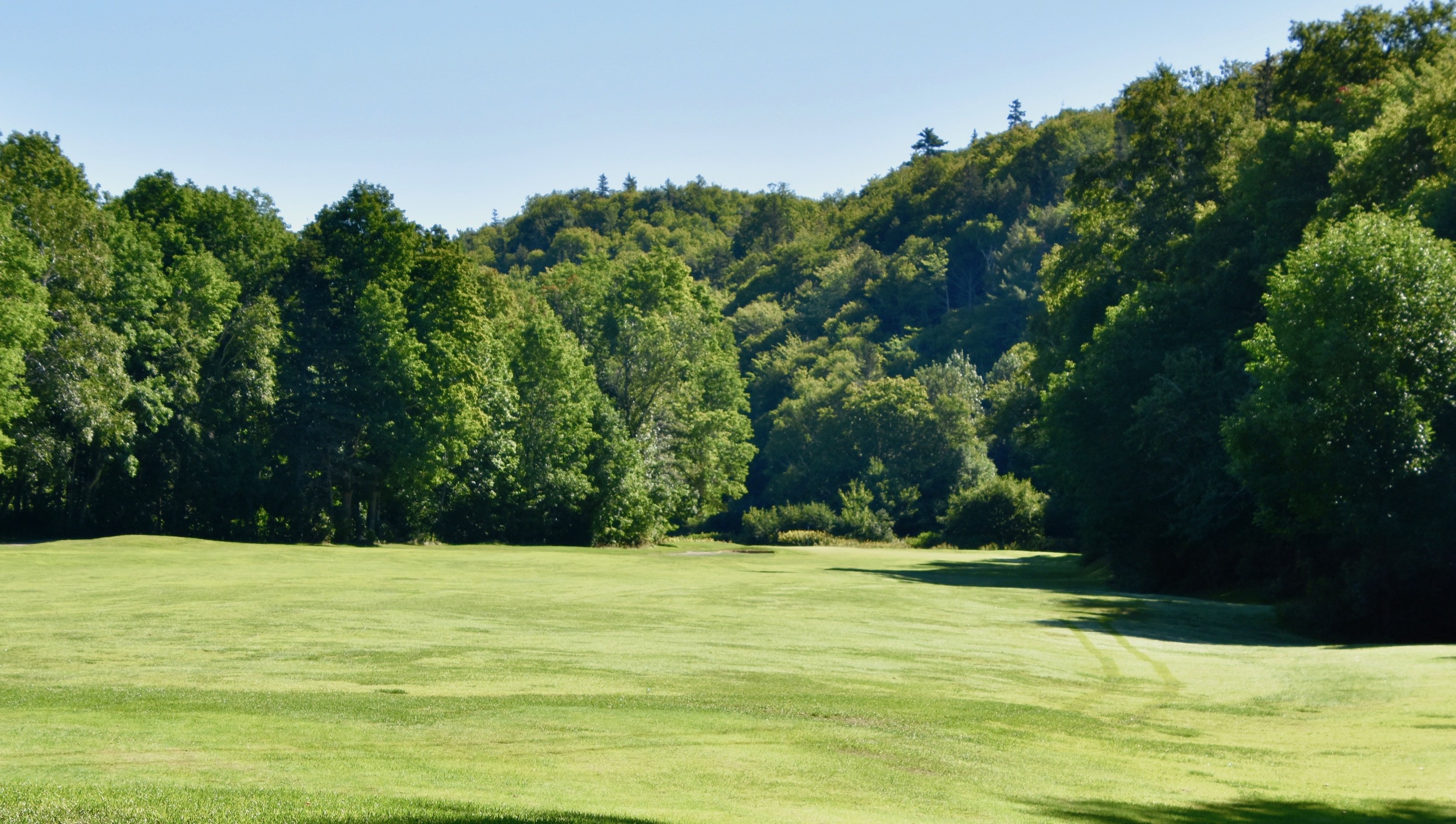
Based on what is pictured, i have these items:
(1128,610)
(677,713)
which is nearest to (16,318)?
(1128,610)

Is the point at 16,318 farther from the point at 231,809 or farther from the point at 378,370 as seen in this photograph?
the point at 231,809

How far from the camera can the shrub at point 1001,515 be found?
79625 mm

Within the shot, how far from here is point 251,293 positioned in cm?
6238

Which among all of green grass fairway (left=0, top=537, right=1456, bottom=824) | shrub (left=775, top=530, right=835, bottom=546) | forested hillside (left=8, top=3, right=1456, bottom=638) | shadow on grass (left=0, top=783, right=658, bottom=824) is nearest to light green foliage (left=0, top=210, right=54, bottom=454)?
forested hillside (left=8, top=3, right=1456, bottom=638)

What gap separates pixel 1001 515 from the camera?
264 ft

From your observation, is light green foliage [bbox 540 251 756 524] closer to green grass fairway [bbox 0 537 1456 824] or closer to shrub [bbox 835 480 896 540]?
shrub [bbox 835 480 896 540]

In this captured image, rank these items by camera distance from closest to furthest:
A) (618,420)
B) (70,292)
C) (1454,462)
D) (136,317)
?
(1454,462), (70,292), (136,317), (618,420)

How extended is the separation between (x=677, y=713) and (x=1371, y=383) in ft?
69.5

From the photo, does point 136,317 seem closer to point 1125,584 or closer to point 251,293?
point 251,293

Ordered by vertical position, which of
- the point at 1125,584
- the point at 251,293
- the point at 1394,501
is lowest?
the point at 1125,584

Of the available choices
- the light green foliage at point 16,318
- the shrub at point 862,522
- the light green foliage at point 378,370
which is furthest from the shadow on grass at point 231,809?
the shrub at point 862,522

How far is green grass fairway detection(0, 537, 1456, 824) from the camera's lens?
10.2m

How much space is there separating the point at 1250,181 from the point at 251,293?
149 ft

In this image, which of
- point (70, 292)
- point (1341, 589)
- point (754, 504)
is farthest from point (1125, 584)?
point (754, 504)
